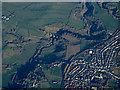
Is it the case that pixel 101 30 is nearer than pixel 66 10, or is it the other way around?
pixel 101 30

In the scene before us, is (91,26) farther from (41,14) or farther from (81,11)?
(41,14)

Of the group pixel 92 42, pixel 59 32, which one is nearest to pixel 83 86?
pixel 92 42

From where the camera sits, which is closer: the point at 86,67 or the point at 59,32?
the point at 86,67

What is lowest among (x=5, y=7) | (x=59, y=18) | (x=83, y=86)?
(x=83, y=86)

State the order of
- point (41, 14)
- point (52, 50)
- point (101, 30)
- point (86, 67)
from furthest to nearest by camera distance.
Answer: point (41, 14) < point (101, 30) < point (52, 50) < point (86, 67)

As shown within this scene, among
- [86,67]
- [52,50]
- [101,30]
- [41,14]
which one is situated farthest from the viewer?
[41,14]

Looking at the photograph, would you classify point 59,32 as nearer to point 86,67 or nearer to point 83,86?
point 86,67

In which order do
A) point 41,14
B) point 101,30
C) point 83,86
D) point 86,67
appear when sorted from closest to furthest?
point 83,86 → point 86,67 → point 101,30 → point 41,14

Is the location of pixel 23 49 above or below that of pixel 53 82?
above

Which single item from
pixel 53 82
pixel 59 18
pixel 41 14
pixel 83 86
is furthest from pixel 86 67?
pixel 41 14
